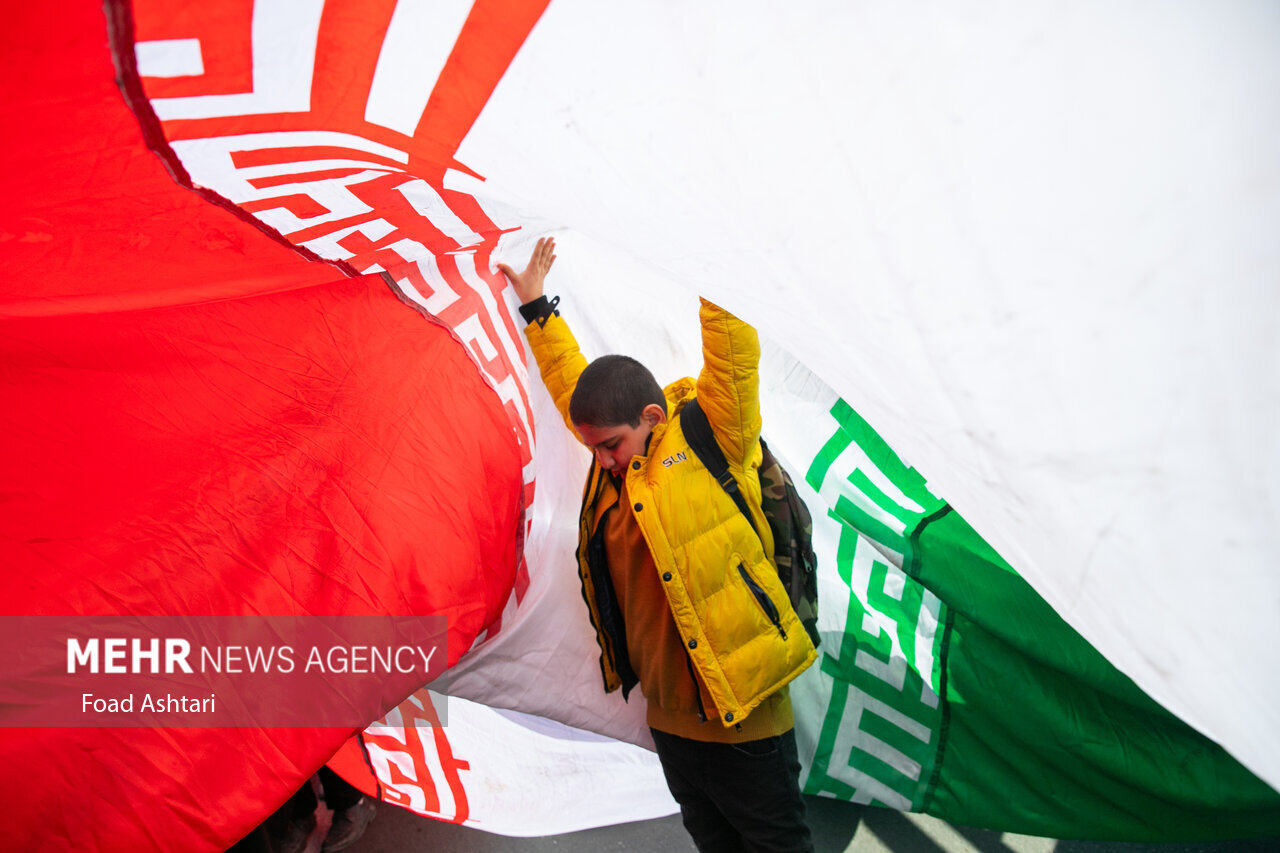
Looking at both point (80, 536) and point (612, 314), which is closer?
point (80, 536)

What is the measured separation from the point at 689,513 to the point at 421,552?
0.45 meters

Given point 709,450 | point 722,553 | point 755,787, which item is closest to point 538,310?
point 709,450

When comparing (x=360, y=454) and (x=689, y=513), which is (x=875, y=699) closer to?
(x=689, y=513)

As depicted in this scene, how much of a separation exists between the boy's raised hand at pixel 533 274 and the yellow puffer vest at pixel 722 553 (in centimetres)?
46

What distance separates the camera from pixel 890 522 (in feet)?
5.80

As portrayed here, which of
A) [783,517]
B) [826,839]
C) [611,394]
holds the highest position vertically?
[611,394]

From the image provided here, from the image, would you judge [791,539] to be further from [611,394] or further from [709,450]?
[611,394]

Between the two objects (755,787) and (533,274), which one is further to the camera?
(533,274)

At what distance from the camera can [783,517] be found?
1487mm

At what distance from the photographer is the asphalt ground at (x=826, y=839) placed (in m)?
1.76

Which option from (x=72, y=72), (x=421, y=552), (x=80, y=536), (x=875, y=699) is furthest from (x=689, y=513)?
(x=72, y=72)

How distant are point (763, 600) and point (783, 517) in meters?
0.17

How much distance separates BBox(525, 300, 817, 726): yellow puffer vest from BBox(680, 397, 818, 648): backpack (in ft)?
0.06

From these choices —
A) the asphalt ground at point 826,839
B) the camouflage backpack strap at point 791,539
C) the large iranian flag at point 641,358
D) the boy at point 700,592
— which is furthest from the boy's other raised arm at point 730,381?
the asphalt ground at point 826,839
